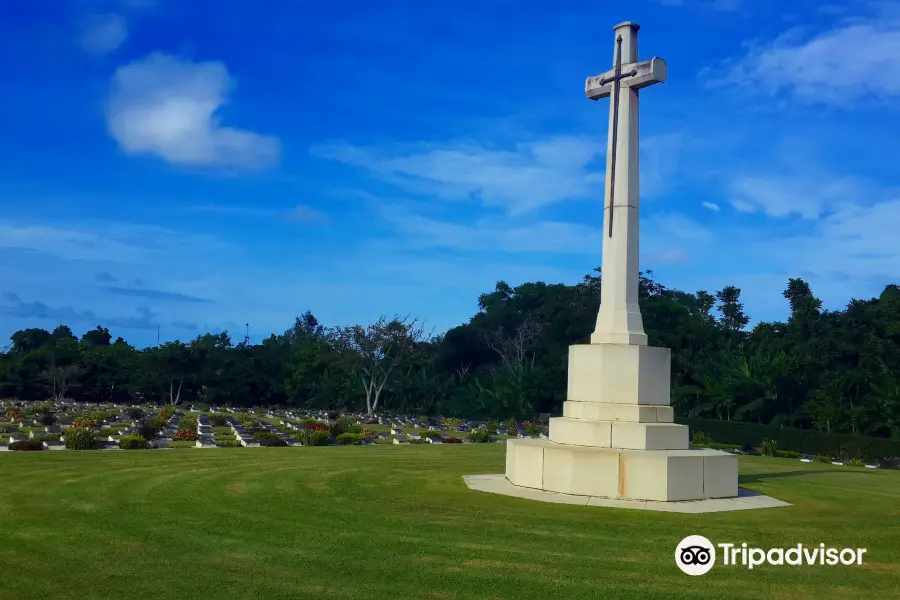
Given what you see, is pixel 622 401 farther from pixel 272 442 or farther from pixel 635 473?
pixel 272 442

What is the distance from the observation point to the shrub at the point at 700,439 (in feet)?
89.3

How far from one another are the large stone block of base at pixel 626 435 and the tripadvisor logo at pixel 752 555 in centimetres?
366

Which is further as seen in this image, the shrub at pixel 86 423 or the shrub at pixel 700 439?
the shrub at pixel 700 439

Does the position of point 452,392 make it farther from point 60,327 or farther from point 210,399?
point 60,327

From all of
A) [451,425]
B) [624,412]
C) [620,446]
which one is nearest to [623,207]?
[624,412]

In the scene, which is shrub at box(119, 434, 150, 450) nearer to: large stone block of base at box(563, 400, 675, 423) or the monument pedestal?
the monument pedestal

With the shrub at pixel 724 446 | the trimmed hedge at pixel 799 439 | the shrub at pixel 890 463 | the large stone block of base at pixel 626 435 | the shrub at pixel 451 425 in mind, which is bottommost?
the shrub at pixel 451 425

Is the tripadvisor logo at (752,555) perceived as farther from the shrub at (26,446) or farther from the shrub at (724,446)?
the shrub at (724,446)

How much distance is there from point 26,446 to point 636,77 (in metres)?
16.3

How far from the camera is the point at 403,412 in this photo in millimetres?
47312

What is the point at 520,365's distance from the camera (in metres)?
43.4

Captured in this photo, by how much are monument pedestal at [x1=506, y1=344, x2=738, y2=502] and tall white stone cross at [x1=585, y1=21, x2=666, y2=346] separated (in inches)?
19.7

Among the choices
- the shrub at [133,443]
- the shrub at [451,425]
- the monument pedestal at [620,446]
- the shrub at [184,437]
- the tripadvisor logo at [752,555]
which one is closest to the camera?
the tripadvisor logo at [752,555]

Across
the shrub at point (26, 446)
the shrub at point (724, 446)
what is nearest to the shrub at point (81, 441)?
the shrub at point (26, 446)
